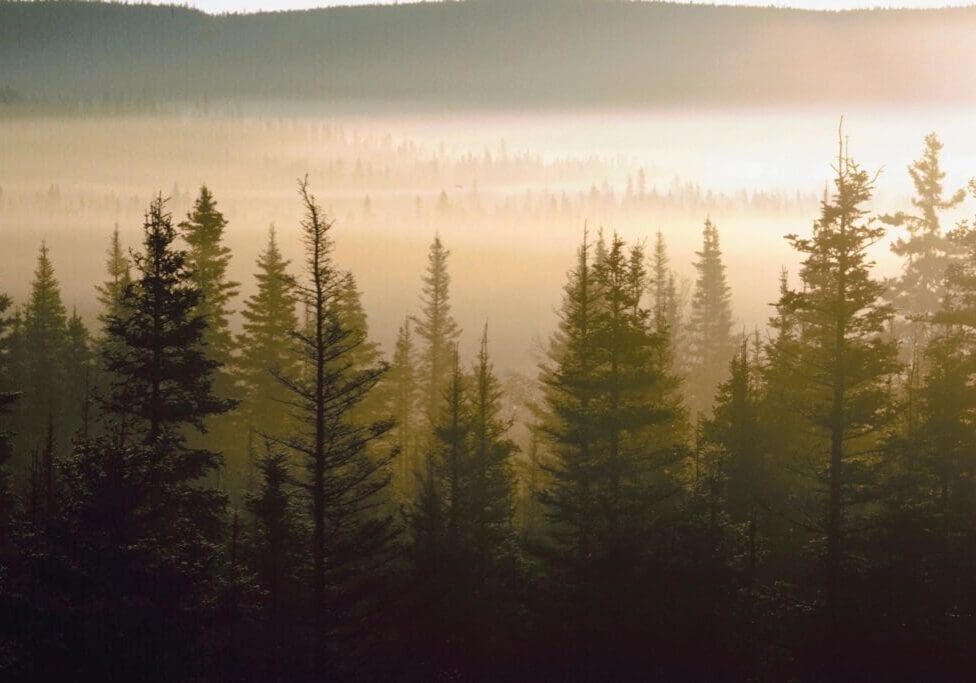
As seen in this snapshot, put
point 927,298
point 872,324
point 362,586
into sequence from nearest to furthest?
1. point 362,586
2. point 872,324
3. point 927,298

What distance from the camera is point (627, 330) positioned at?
34.4m

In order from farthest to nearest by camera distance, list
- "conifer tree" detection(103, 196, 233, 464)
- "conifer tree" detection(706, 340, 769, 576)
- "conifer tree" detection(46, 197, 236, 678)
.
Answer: "conifer tree" detection(706, 340, 769, 576), "conifer tree" detection(103, 196, 233, 464), "conifer tree" detection(46, 197, 236, 678)

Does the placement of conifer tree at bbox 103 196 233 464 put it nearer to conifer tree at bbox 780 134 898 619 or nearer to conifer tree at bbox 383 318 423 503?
conifer tree at bbox 780 134 898 619

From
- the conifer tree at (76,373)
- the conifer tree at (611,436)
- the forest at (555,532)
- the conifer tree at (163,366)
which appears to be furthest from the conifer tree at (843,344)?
the conifer tree at (76,373)

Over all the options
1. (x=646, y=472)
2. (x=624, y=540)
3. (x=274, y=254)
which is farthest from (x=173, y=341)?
(x=274, y=254)

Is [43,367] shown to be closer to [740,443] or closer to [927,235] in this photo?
[740,443]

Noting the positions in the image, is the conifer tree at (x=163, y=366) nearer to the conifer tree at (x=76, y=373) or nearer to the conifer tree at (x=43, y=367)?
the conifer tree at (x=43, y=367)

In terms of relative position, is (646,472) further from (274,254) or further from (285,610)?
(274,254)

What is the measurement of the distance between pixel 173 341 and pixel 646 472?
62.5 feet

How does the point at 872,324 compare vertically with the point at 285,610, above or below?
above

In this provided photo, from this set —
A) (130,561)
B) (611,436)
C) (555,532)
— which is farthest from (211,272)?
(130,561)

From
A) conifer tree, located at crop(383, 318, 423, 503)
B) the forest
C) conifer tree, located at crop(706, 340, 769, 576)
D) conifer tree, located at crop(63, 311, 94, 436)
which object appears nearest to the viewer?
the forest

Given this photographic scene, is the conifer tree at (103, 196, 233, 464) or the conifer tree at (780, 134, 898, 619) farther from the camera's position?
the conifer tree at (780, 134, 898, 619)

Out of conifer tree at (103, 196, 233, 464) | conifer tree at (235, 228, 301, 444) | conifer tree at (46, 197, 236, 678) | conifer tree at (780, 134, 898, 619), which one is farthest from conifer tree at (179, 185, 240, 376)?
conifer tree at (780, 134, 898, 619)
